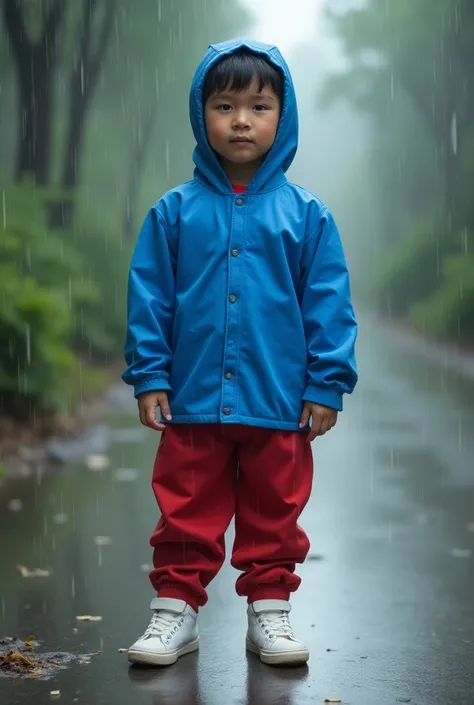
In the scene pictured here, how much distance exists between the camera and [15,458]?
8578mm

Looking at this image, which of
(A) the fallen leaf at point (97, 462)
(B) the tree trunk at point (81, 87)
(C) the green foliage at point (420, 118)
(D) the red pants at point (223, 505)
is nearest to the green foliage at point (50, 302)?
(A) the fallen leaf at point (97, 462)

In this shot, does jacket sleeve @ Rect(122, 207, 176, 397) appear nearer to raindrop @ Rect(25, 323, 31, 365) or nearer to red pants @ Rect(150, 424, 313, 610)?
red pants @ Rect(150, 424, 313, 610)

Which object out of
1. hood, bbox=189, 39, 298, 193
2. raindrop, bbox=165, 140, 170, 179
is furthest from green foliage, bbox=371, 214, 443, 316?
hood, bbox=189, 39, 298, 193

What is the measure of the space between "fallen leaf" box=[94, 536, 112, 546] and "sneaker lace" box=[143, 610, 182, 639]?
6.54 feet

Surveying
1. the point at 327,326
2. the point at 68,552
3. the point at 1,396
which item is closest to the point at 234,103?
the point at 327,326

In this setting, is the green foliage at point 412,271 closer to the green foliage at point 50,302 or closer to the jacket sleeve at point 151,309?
the green foliage at point 50,302

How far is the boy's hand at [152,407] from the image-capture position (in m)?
4.10

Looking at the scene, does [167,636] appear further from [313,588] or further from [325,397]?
[313,588]

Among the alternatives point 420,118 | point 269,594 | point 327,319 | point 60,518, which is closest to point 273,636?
point 269,594

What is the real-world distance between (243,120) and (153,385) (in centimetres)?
93

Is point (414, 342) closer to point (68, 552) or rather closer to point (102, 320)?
point (102, 320)

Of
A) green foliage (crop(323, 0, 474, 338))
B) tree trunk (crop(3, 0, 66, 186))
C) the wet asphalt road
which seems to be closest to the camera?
the wet asphalt road

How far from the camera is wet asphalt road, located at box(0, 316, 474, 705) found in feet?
12.6

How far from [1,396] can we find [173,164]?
2447cm
